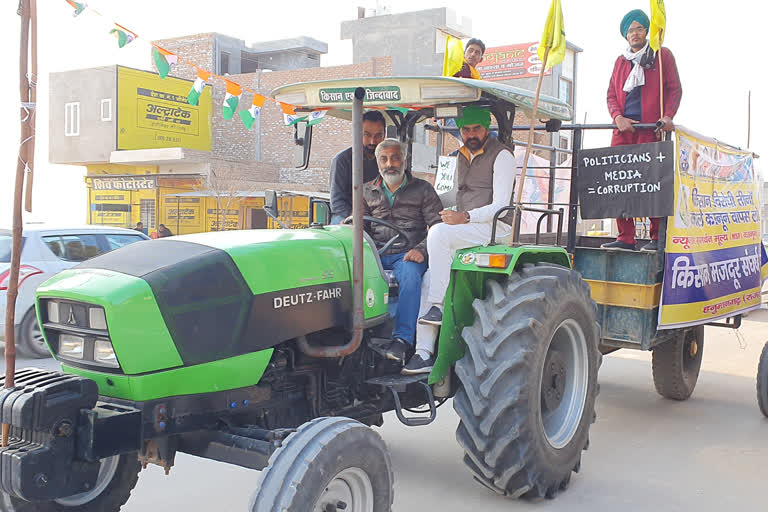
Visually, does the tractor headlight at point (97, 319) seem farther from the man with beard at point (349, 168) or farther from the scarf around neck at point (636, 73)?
the scarf around neck at point (636, 73)

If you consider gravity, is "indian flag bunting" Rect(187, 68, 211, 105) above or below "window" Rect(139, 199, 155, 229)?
above

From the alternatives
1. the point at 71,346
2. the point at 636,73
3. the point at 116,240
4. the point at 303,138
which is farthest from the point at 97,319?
the point at 116,240

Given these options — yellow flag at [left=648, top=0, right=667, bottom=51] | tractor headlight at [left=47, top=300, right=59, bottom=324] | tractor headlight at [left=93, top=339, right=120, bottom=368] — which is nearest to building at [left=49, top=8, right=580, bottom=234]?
yellow flag at [left=648, top=0, right=667, bottom=51]

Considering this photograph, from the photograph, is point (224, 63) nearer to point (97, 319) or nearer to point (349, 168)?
point (349, 168)

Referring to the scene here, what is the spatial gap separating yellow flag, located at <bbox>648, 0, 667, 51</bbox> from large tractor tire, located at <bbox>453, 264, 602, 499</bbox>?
2.46m

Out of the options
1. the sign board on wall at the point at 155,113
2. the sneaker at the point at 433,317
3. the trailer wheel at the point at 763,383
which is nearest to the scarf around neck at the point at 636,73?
the trailer wheel at the point at 763,383

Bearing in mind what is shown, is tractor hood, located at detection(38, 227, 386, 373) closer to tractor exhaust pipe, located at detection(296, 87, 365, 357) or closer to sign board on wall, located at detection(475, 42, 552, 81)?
tractor exhaust pipe, located at detection(296, 87, 365, 357)

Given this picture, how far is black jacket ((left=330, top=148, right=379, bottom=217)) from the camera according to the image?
A: 5.03m

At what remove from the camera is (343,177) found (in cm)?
505

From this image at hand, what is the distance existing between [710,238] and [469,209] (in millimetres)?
2465

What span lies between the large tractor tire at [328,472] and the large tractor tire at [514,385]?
0.82 metres

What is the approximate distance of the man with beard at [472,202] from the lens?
4230 mm

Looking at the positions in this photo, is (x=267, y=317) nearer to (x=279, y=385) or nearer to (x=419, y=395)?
(x=279, y=385)

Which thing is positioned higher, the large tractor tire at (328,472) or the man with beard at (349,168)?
the man with beard at (349,168)
